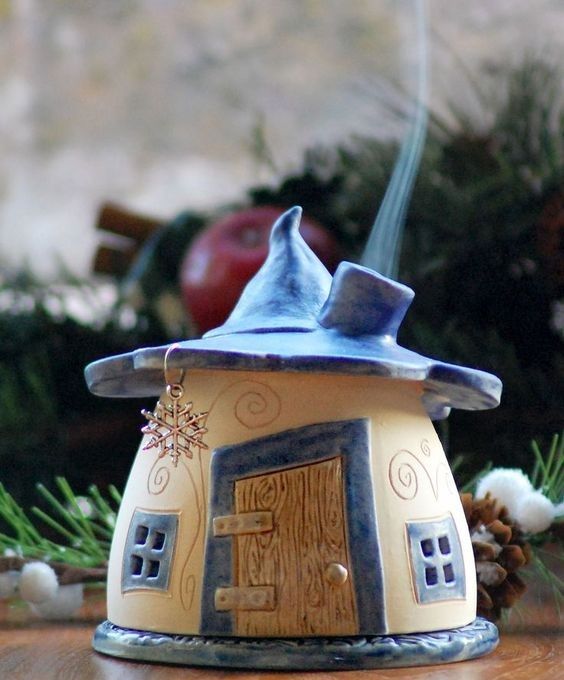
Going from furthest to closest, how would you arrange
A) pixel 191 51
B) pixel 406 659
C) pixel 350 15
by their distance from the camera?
pixel 191 51
pixel 350 15
pixel 406 659

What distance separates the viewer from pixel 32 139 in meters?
1.58

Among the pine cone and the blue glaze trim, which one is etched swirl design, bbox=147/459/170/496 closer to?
the blue glaze trim

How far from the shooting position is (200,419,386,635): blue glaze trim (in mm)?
504

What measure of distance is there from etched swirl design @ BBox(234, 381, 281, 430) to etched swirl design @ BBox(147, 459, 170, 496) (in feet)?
0.15

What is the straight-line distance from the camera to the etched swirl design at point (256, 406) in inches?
20.5

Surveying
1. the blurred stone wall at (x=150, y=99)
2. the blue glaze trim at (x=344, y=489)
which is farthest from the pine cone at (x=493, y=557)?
the blurred stone wall at (x=150, y=99)

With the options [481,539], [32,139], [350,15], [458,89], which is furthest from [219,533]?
[32,139]

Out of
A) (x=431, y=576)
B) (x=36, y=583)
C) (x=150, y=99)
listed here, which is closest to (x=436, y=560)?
(x=431, y=576)

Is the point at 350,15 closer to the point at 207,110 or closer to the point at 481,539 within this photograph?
the point at 207,110

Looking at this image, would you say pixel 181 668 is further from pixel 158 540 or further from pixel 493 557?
pixel 493 557

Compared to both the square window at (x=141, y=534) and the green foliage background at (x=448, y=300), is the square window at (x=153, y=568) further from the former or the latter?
the green foliage background at (x=448, y=300)

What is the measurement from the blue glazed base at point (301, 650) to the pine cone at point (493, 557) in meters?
0.09

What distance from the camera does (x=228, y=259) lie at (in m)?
0.86

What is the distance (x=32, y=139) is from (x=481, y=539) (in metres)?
1.12
